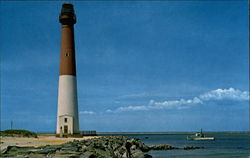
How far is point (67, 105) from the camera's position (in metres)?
28.3

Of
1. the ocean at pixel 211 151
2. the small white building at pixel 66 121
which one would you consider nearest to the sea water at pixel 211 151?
the ocean at pixel 211 151

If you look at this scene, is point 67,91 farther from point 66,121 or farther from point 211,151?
point 211,151

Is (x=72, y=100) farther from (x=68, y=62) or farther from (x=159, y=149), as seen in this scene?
(x=159, y=149)

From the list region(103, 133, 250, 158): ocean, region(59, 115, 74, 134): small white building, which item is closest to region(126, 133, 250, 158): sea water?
region(103, 133, 250, 158): ocean

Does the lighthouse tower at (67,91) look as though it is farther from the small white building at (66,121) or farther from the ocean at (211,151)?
the ocean at (211,151)

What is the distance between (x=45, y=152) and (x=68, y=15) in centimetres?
2044

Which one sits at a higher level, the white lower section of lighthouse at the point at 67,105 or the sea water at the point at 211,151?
the white lower section of lighthouse at the point at 67,105

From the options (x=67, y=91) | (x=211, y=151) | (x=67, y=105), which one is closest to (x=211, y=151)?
(x=211, y=151)

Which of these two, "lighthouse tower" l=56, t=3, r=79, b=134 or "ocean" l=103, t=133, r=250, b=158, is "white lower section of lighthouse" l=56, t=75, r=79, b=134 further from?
"ocean" l=103, t=133, r=250, b=158

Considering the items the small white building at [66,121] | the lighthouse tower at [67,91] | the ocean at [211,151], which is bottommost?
the ocean at [211,151]

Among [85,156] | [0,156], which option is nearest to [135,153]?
[85,156]

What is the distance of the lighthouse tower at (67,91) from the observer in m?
28.3

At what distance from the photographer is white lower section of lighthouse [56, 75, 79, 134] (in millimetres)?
28234

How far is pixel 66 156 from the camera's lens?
11.3 m
